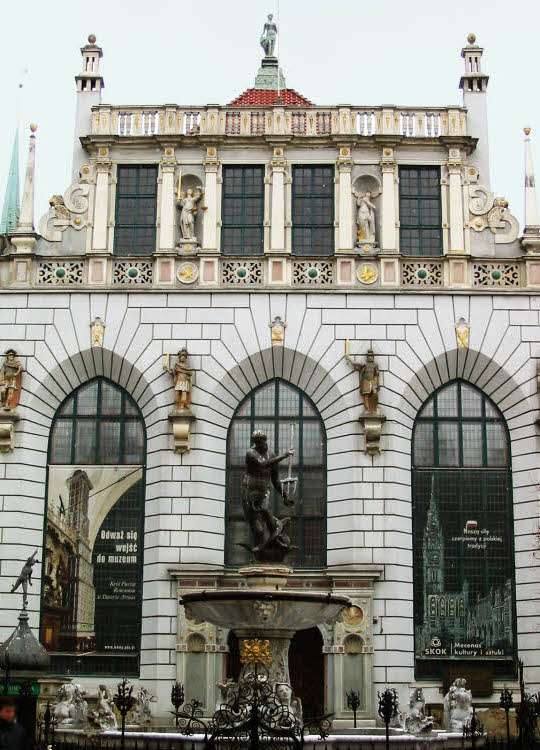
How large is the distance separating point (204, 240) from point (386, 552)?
418 inches

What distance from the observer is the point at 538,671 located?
32.0m

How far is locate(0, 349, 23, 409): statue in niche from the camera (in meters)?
33.7

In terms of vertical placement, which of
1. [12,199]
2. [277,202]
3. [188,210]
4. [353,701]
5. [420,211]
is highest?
[12,199]

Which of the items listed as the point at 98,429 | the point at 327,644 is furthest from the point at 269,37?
the point at 327,644

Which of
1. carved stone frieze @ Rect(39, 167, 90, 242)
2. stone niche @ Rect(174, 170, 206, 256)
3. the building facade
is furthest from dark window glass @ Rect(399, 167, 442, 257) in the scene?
carved stone frieze @ Rect(39, 167, 90, 242)

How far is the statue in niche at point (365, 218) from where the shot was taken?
35062mm

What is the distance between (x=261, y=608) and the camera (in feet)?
66.9

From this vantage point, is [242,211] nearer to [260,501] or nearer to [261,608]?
[260,501]

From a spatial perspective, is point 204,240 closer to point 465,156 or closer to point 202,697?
point 465,156

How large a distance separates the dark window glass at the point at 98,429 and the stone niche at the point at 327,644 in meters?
4.10

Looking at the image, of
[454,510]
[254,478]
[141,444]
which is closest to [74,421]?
[141,444]

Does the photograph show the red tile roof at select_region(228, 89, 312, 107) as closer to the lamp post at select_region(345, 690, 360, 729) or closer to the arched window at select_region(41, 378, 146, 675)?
the arched window at select_region(41, 378, 146, 675)

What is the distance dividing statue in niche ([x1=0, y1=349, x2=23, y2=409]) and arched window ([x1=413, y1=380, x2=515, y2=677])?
1153 centimetres

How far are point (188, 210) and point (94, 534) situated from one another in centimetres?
997
